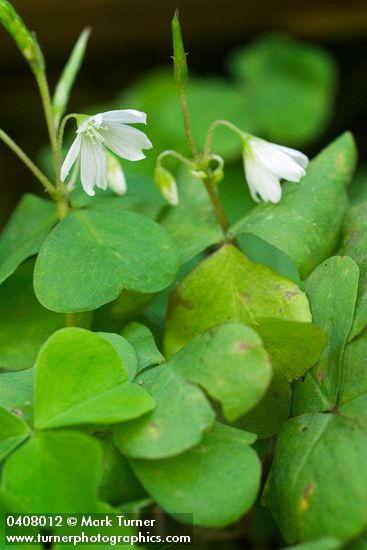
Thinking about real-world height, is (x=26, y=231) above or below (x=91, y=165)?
below

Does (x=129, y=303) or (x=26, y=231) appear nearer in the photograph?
(x=129, y=303)

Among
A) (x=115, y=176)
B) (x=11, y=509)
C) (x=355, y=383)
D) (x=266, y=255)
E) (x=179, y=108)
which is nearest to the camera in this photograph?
(x=11, y=509)

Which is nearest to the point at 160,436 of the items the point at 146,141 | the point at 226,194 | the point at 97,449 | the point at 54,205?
the point at 97,449

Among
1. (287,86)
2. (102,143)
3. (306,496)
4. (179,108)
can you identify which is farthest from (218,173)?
(287,86)

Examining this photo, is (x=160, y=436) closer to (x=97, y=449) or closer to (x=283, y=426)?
(x=97, y=449)

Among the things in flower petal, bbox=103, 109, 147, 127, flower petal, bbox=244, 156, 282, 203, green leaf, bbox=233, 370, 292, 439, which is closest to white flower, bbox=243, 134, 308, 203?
flower petal, bbox=244, 156, 282, 203

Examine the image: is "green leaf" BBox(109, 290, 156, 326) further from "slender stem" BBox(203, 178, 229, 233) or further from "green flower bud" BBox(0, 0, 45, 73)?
"green flower bud" BBox(0, 0, 45, 73)

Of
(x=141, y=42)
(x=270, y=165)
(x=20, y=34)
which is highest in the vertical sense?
(x=20, y=34)

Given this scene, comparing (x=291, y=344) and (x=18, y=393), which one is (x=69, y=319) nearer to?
(x=18, y=393)

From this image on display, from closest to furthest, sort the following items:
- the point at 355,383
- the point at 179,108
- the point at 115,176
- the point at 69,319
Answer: the point at 355,383 → the point at 69,319 → the point at 115,176 → the point at 179,108
